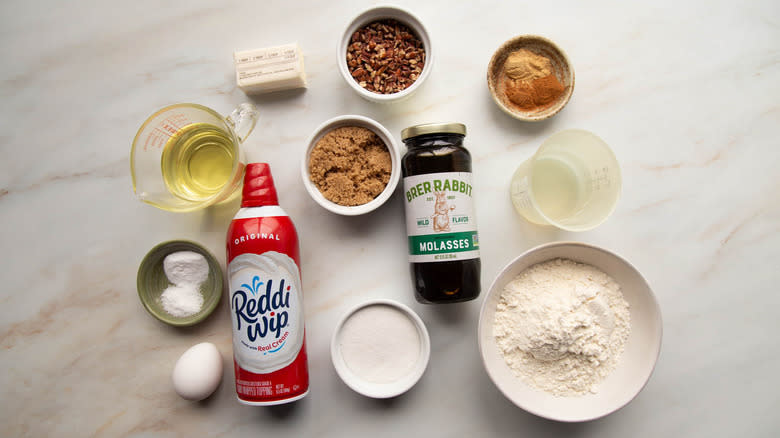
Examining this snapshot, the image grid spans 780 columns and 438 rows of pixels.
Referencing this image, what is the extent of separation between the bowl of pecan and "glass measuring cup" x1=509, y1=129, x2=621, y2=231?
402 millimetres

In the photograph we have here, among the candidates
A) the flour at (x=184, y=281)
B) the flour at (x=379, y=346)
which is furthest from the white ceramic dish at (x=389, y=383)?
the flour at (x=184, y=281)

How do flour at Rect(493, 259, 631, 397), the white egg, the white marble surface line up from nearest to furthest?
1. flour at Rect(493, 259, 631, 397)
2. the white egg
3. the white marble surface

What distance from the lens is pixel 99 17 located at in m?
1.25

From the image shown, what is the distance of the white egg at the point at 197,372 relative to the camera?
1069 millimetres

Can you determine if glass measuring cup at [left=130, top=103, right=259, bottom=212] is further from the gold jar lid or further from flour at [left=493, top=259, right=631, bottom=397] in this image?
flour at [left=493, top=259, right=631, bottom=397]

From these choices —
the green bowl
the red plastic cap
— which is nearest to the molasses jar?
the red plastic cap

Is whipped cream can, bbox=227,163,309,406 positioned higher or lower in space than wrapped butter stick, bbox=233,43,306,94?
lower

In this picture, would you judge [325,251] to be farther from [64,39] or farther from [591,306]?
[64,39]

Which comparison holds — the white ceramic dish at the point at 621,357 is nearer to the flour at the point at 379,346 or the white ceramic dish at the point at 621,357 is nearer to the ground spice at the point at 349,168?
the flour at the point at 379,346

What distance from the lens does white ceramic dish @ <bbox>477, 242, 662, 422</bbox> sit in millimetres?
983

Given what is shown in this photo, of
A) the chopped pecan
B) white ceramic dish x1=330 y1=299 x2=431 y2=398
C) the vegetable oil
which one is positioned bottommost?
white ceramic dish x1=330 y1=299 x2=431 y2=398

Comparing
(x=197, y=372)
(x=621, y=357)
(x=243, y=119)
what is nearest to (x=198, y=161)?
(x=243, y=119)

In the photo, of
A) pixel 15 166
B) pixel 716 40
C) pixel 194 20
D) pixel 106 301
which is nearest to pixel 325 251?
pixel 106 301

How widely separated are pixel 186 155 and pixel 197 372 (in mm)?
582
